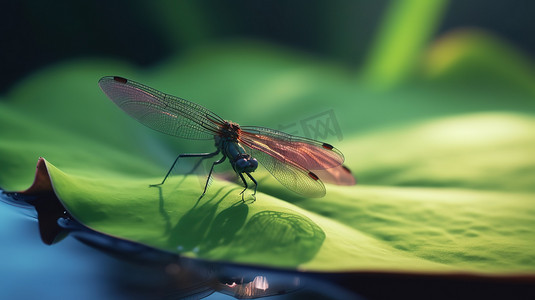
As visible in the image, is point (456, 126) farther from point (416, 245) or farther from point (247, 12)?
point (247, 12)

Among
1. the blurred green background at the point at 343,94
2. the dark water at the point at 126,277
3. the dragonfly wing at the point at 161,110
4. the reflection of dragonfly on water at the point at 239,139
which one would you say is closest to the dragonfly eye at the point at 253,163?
the reflection of dragonfly on water at the point at 239,139

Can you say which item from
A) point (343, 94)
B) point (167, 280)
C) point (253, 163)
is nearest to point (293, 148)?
point (253, 163)

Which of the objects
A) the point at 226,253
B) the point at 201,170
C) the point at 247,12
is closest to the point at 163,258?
the point at 226,253

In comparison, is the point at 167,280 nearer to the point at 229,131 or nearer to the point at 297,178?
the point at 297,178

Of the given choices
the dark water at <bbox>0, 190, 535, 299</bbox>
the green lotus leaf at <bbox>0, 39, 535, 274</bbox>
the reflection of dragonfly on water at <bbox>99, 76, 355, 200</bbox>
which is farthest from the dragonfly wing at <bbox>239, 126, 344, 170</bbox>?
the dark water at <bbox>0, 190, 535, 299</bbox>

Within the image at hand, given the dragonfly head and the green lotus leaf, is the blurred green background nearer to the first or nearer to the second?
the green lotus leaf

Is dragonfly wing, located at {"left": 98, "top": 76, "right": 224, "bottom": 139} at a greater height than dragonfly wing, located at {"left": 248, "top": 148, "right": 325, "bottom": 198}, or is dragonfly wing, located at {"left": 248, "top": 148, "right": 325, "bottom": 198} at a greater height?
dragonfly wing, located at {"left": 98, "top": 76, "right": 224, "bottom": 139}

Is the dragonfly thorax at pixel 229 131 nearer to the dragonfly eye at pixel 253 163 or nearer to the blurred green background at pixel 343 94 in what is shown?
the dragonfly eye at pixel 253 163
